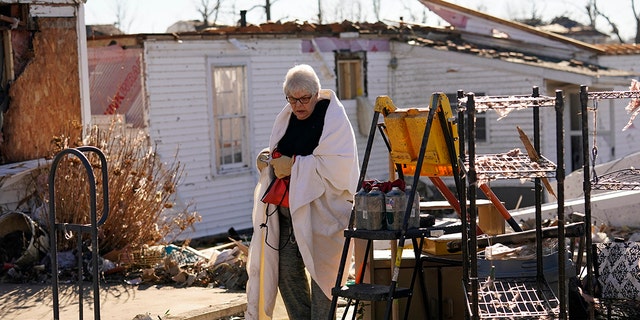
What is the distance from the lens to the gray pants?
6.70m

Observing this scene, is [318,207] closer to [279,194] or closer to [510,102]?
[279,194]

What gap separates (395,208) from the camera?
19.5 feet

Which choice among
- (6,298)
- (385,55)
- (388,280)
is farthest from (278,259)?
(385,55)

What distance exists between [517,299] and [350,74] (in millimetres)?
13708

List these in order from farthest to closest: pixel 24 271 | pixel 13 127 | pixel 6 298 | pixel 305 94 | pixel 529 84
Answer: pixel 529 84
pixel 13 127
pixel 24 271
pixel 6 298
pixel 305 94

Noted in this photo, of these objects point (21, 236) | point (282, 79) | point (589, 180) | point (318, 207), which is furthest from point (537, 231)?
point (282, 79)

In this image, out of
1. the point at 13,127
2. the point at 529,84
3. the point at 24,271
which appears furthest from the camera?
the point at 529,84

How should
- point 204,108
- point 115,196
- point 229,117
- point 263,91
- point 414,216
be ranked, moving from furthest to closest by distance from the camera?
1. point 263,91
2. point 229,117
3. point 204,108
4. point 115,196
5. point 414,216

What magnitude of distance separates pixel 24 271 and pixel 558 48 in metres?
13.0

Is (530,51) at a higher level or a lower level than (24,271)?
higher

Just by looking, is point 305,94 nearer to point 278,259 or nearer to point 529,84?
point 278,259

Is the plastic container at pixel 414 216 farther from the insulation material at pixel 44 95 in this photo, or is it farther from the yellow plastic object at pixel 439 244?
the insulation material at pixel 44 95

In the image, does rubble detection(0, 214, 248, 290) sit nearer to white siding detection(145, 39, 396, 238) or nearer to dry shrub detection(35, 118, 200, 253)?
dry shrub detection(35, 118, 200, 253)

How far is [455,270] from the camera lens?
678 centimetres
